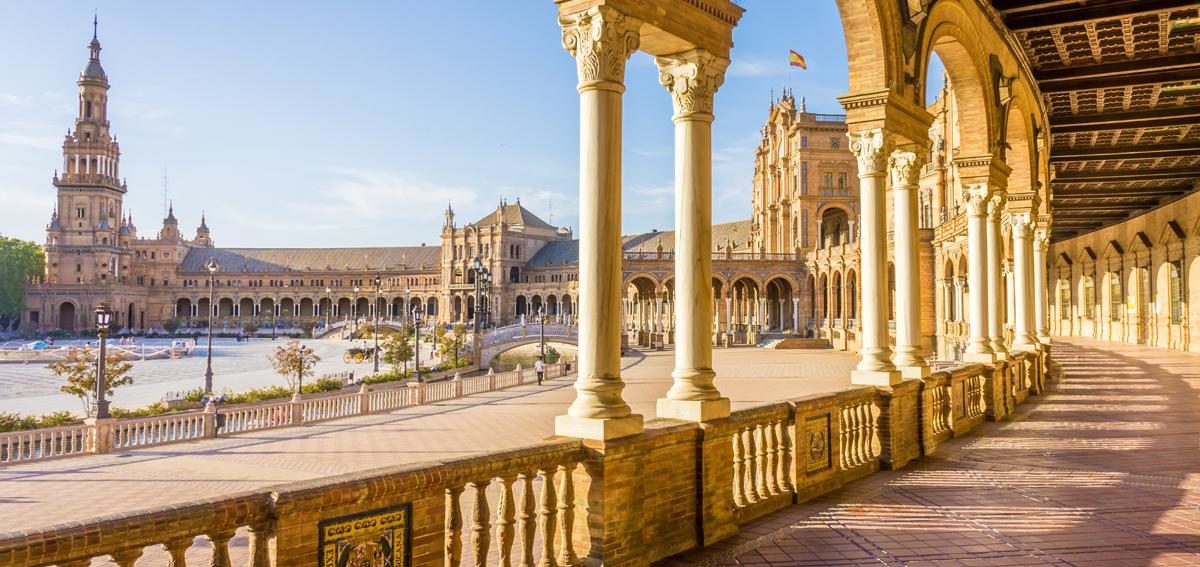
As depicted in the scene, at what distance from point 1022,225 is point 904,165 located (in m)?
9.51

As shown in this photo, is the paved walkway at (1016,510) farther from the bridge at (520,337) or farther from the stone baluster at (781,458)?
the bridge at (520,337)

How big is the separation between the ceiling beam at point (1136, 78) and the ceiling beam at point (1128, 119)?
7.61ft

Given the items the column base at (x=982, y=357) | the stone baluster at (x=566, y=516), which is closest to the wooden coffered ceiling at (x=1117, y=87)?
the column base at (x=982, y=357)

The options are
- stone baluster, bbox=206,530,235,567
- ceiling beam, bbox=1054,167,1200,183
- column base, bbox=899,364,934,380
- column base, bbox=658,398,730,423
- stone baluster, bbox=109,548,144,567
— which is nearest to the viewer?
stone baluster, bbox=109,548,144,567

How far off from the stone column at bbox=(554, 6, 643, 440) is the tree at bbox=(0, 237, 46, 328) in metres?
132

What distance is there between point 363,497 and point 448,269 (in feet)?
394

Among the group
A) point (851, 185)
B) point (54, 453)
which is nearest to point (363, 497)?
point (54, 453)

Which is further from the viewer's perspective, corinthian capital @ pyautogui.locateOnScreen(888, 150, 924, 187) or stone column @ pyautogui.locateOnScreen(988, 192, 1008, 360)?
stone column @ pyautogui.locateOnScreen(988, 192, 1008, 360)

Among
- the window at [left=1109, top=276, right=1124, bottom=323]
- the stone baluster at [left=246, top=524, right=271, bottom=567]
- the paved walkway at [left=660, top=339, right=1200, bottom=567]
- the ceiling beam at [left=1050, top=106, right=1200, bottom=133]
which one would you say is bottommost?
the paved walkway at [left=660, top=339, right=1200, bottom=567]

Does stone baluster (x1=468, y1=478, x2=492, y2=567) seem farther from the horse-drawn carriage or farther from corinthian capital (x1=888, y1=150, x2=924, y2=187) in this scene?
the horse-drawn carriage

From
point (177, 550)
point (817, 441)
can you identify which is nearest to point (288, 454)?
point (817, 441)

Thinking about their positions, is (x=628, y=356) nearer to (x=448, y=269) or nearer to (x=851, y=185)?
(x=851, y=185)

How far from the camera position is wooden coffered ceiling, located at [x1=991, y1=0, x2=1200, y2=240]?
1278cm

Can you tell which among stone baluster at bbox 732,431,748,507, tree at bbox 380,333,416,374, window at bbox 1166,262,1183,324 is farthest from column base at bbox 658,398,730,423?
tree at bbox 380,333,416,374
